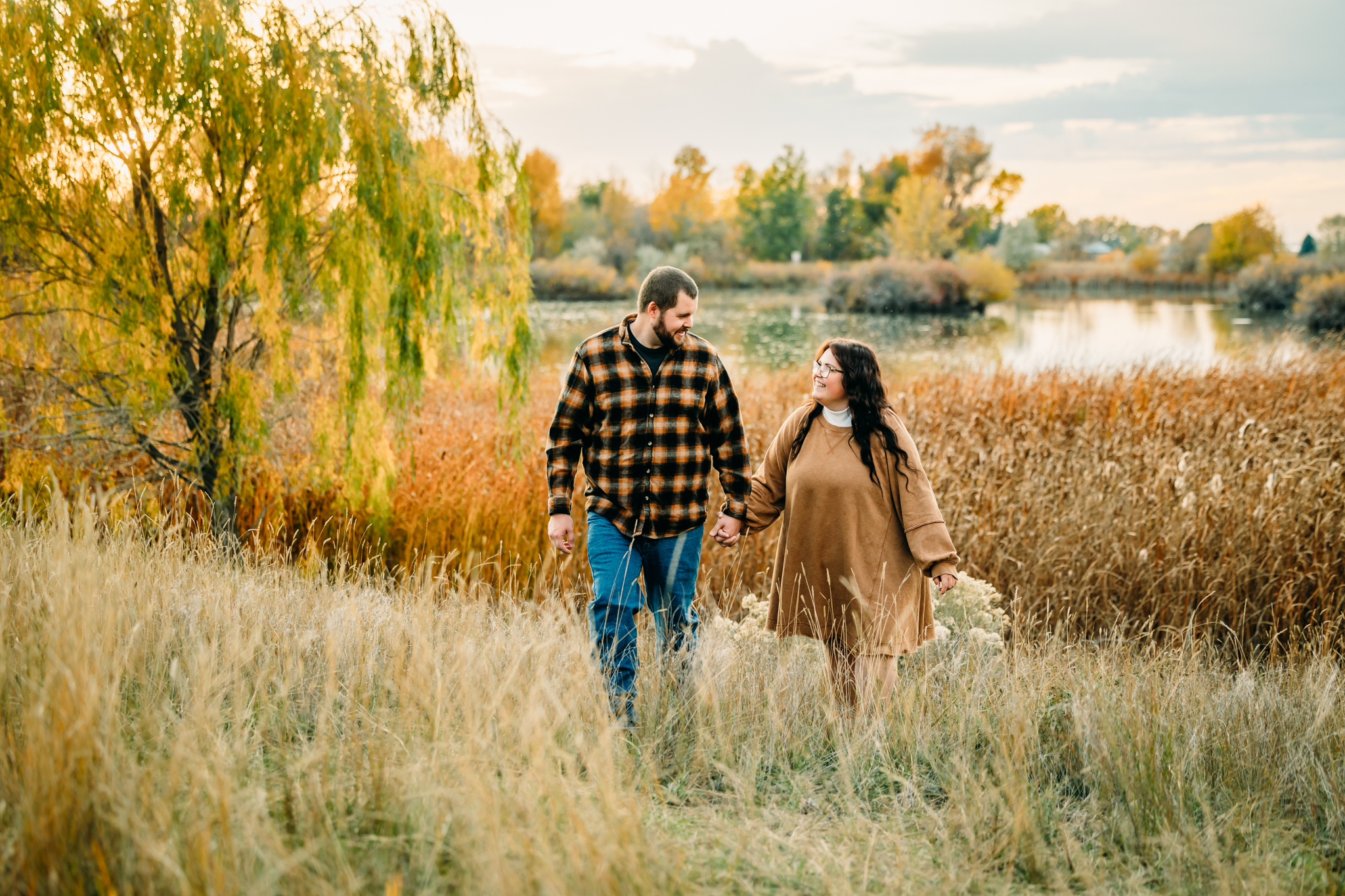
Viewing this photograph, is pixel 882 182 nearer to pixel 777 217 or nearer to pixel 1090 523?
pixel 777 217

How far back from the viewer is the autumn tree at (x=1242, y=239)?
51.8 meters

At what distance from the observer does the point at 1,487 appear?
5125 mm

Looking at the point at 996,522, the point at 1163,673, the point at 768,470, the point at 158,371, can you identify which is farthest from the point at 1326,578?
the point at 158,371

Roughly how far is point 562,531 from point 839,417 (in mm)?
1189

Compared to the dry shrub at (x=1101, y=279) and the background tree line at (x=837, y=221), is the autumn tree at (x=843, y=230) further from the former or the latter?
the dry shrub at (x=1101, y=279)

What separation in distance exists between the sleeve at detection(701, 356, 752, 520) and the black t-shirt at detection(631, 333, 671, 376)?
0.24m

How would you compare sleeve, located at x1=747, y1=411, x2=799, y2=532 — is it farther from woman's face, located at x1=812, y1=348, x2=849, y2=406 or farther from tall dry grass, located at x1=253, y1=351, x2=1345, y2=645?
tall dry grass, located at x1=253, y1=351, x2=1345, y2=645

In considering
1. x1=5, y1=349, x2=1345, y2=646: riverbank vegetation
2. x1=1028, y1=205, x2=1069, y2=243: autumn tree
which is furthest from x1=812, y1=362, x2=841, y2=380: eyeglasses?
x1=1028, y1=205, x2=1069, y2=243: autumn tree


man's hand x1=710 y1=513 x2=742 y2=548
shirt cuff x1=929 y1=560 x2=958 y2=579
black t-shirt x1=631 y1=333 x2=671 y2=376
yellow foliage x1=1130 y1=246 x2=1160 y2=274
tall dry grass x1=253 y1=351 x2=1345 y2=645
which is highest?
yellow foliage x1=1130 y1=246 x2=1160 y2=274

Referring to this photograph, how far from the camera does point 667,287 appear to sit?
328 centimetres

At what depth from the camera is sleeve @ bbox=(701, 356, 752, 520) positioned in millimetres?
3588

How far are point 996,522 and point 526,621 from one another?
3.84 meters

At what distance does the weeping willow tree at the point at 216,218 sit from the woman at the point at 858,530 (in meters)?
2.71

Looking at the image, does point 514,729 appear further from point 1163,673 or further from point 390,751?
point 1163,673
